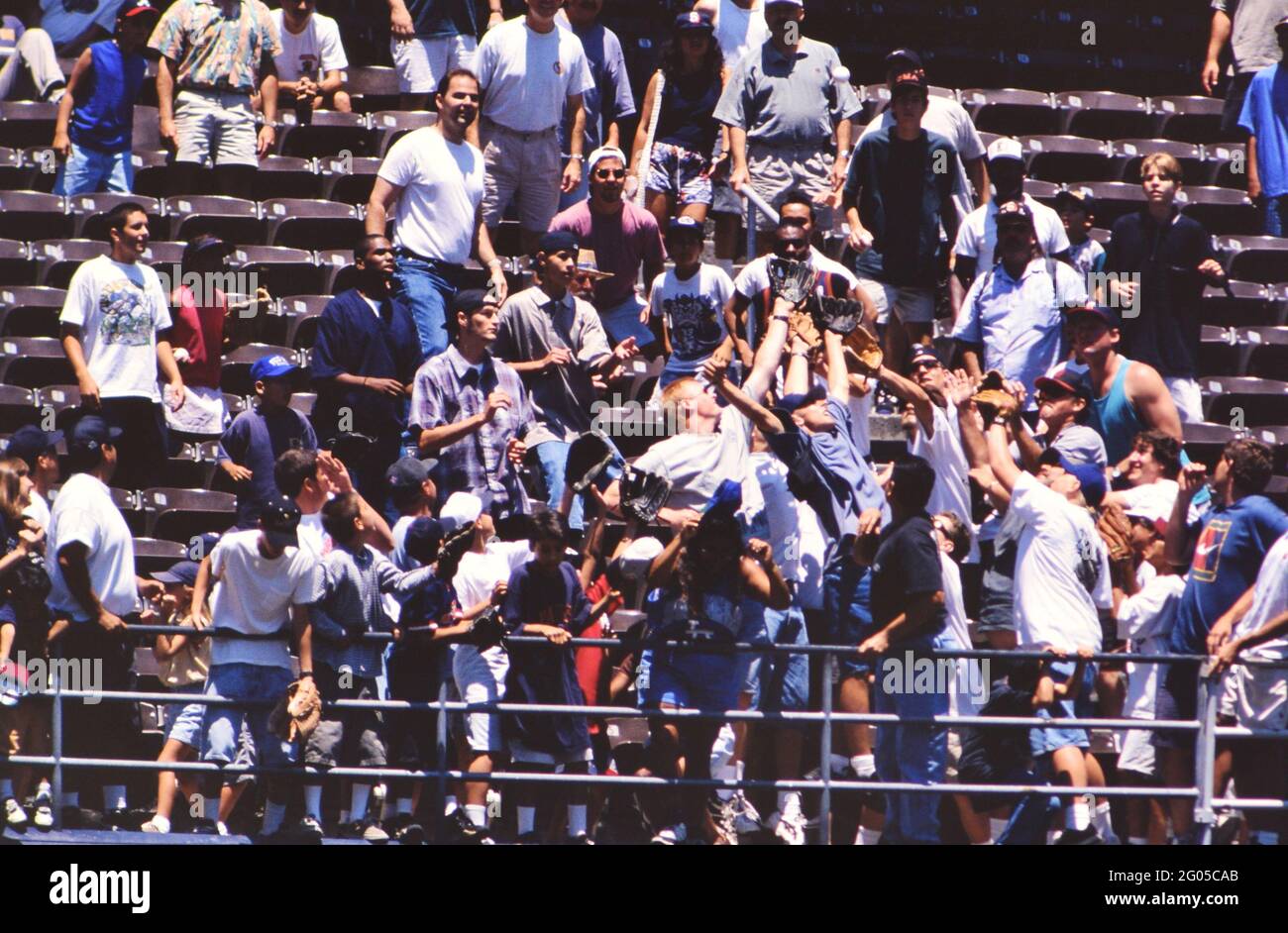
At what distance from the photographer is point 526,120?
13.0 meters

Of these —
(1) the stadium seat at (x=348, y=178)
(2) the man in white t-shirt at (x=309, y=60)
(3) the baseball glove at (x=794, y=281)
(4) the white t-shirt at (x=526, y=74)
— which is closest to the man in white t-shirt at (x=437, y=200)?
(4) the white t-shirt at (x=526, y=74)

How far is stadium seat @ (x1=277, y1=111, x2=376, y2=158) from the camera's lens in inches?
574

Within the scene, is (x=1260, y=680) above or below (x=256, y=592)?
below

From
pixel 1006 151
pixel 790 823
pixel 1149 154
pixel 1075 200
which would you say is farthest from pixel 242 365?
pixel 1149 154

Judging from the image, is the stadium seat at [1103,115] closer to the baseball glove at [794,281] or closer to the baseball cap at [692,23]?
the baseball cap at [692,23]

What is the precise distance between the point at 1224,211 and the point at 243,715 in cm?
806

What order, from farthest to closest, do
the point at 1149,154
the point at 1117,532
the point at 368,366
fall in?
the point at 1149,154 < the point at 368,366 < the point at 1117,532

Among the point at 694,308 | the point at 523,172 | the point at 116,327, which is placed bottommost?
the point at 116,327

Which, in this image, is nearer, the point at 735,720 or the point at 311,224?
the point at 735,720

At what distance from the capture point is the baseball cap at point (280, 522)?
385 inches

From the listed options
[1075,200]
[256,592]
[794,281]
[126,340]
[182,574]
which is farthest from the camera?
[1075,200]

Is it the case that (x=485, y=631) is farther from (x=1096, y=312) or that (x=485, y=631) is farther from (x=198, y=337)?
(x=1096, y=312)
